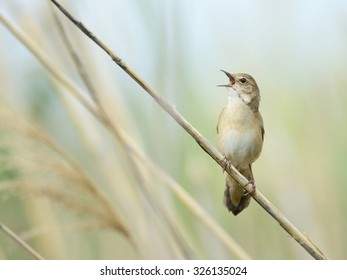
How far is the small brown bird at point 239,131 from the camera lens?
1867mm

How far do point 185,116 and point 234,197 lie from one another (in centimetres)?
36

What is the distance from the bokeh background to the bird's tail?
0.17 metres

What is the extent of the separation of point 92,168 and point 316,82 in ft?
3.06

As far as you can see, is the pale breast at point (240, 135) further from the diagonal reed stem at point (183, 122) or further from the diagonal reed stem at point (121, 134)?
the diagonal reed stem at point (183, 122)

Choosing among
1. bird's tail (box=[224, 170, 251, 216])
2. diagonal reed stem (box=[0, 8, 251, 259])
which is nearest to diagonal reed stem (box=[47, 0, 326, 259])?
diagonal reed stem (box=[0, 8, 251, 259])

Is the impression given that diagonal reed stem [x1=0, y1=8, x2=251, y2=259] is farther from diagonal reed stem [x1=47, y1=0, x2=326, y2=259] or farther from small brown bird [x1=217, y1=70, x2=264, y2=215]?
diagonal reed stem [x1=47, y1=0, x2=326, y2=259]

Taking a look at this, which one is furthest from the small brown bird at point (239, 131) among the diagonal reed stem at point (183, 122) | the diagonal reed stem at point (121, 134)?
the diagonal reed stem at point (183, 122)

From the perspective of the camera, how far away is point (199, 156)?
2.24 m

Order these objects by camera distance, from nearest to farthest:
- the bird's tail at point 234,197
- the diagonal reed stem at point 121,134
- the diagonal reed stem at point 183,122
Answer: the diagonal reed stem at point 183,122 < the diagonal reed stem at point 121,134 < the bird's tail at point 234,197

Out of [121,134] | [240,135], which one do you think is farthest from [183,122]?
[240,135]

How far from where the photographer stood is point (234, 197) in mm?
1866

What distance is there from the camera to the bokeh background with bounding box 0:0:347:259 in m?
1.99
